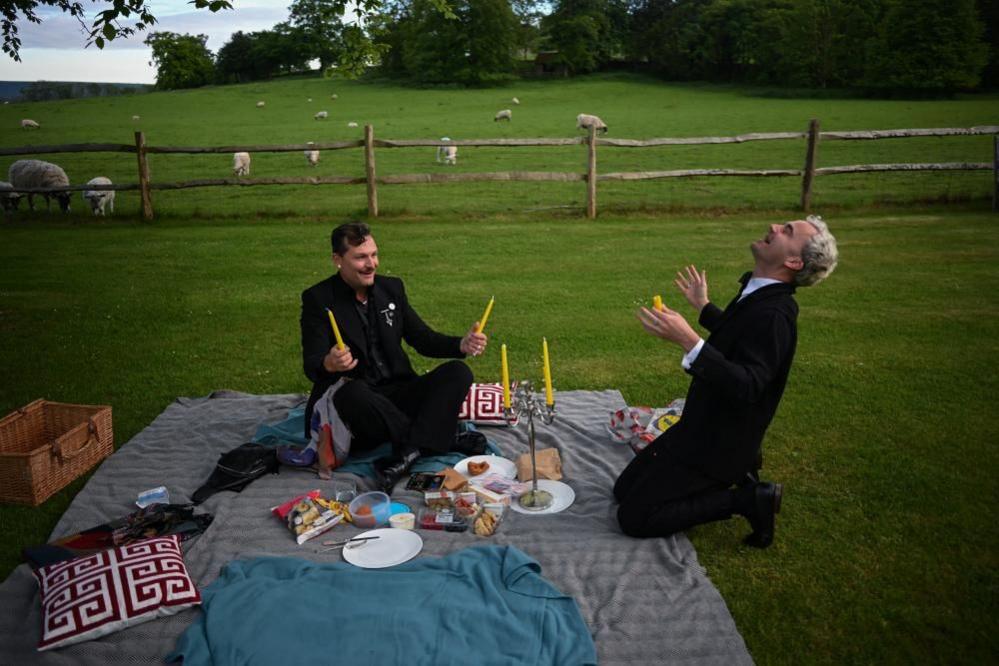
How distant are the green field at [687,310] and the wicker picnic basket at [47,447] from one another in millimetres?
141

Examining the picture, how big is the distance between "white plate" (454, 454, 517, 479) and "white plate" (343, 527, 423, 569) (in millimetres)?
837

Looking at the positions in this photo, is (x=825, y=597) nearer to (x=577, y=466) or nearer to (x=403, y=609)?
(x=577, y=466)

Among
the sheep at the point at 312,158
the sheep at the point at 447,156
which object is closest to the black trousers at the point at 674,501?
the sheep at the point at 447,156

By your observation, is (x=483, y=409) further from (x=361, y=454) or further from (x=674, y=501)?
(x=674, y=501)

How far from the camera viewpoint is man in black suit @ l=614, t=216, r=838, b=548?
3684 mm

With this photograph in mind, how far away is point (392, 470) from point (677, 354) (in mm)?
3528

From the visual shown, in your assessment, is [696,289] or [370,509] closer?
[370,509]

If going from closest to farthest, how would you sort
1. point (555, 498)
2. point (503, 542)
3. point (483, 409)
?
point (503, 542) < point (555, 498) < point (483, 409)

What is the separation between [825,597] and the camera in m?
3.75

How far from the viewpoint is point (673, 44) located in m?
67.4

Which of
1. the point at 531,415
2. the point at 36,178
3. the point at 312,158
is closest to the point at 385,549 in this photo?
the point at 531,415

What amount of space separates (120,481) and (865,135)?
15.4 metres

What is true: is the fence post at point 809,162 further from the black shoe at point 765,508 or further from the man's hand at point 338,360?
the man's hand at point 338,360

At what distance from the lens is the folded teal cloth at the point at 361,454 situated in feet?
16.4
